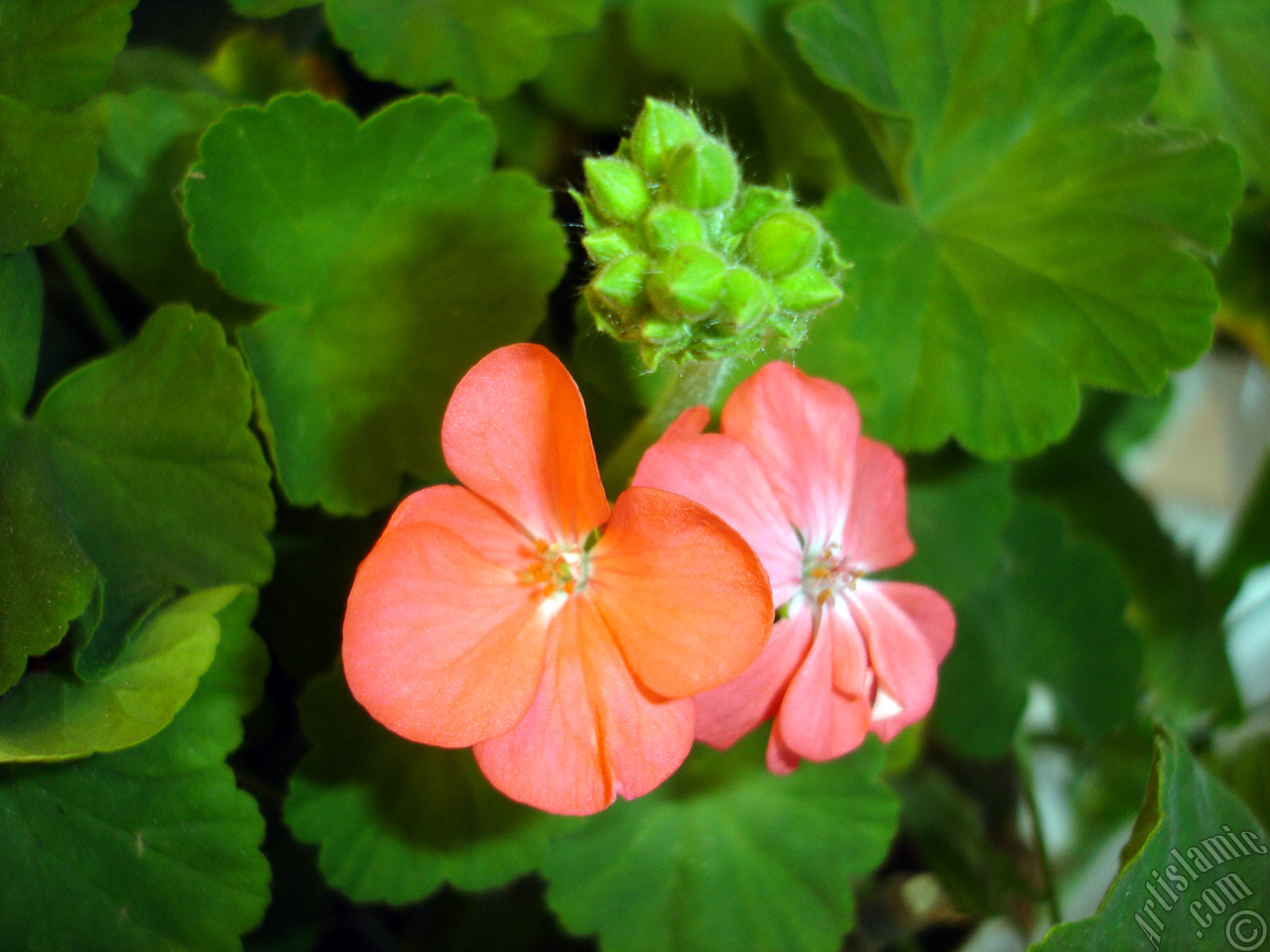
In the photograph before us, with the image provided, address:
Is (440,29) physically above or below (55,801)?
above

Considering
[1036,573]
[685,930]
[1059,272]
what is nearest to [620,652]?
[685,930]

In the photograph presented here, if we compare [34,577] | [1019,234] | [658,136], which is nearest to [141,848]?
[34,577]

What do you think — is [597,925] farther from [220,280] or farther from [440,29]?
[440,29]

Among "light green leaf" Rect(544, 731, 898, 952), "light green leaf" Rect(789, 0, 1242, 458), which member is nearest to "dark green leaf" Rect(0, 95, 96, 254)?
"light green leaf" Rect(789, 0, 1242, 458)

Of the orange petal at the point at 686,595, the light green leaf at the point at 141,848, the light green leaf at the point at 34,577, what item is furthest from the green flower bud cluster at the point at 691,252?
the light green leaf at the point at 141,848

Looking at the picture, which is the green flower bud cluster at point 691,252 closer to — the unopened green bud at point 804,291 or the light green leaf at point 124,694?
the unopened green bud at point 804,291

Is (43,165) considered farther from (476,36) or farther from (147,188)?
(476,36)
